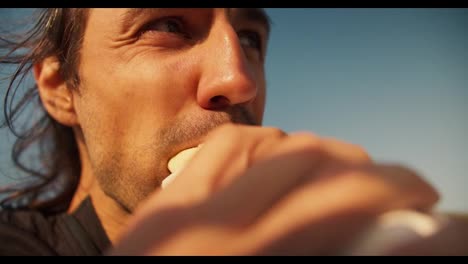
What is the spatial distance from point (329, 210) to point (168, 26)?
1137 mm

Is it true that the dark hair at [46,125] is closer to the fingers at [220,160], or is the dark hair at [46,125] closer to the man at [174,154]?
the man at [174,154]

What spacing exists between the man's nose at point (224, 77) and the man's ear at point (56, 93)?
2.47 feet

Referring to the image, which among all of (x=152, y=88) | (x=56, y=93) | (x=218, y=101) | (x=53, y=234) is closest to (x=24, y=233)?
(x=53, y=234)

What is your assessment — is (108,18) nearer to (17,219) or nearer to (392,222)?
(17,219)

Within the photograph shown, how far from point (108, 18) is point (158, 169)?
67 centimetres

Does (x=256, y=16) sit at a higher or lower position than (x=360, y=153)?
higher

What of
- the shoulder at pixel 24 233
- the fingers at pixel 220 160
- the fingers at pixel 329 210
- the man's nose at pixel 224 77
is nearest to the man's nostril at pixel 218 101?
the man's nose at pixel 224 77

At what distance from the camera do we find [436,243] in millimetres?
448

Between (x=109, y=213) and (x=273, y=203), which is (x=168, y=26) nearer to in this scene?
(x=109, y=213)

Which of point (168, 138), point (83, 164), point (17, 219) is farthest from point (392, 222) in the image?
point (83, 164)

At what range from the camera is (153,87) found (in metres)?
1.19

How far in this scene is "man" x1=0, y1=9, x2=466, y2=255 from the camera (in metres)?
0.45

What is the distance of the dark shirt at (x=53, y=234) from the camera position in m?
1.27
